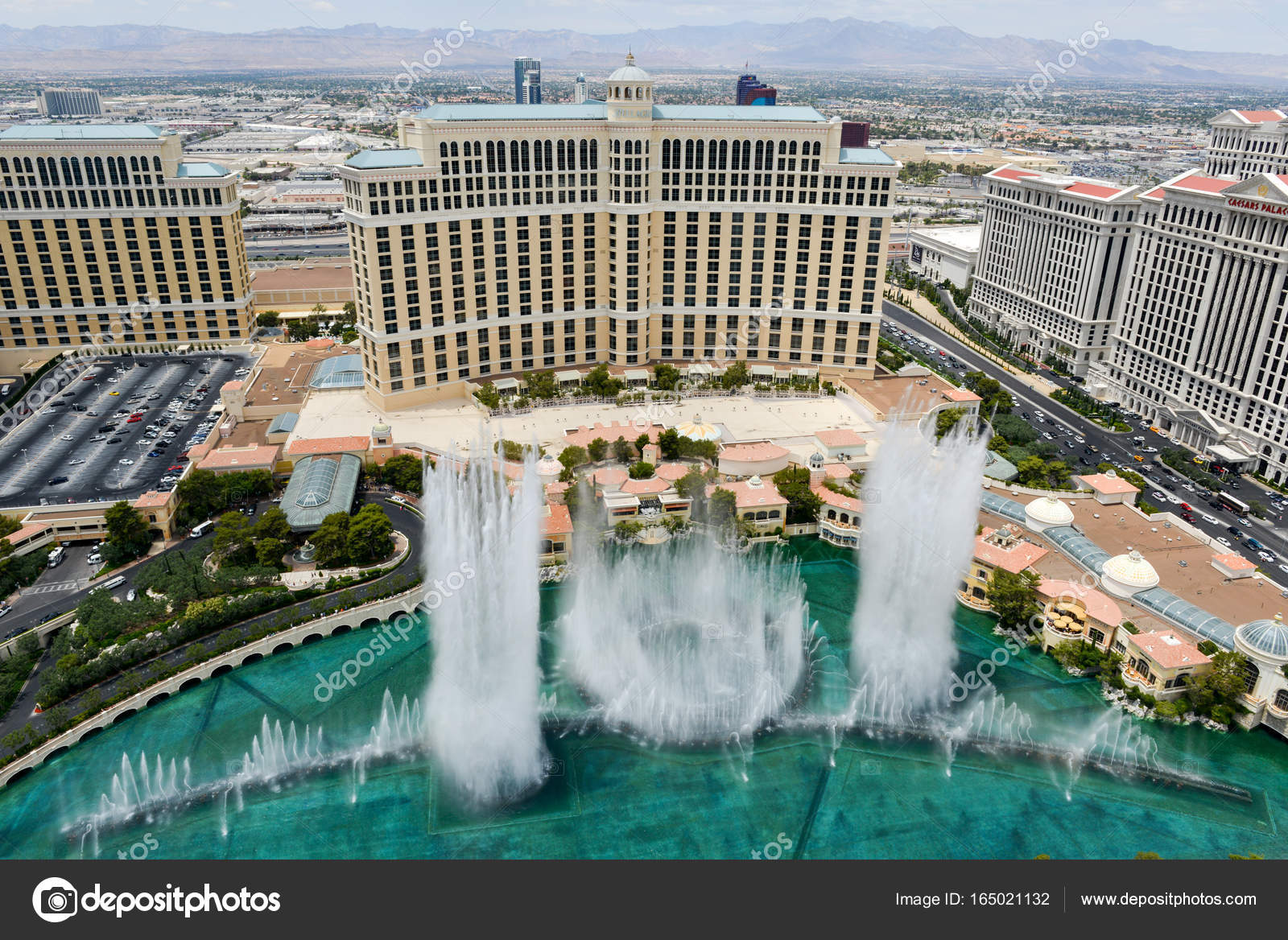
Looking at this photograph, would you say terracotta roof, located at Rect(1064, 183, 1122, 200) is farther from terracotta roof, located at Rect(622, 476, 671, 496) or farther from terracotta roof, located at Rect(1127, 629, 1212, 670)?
terracotta roof, located at Rect(622, 476, 671, 496)

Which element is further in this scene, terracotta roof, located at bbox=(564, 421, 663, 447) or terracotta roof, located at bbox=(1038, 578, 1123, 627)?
terracotta roof, located at bbox=(564, 421, 663, 447)

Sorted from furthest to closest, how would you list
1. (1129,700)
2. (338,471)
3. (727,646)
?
1. (338,471)
2. (727,646)
3. (1129,700)

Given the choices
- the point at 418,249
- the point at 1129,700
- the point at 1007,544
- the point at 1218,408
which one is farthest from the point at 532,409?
the point at 1218,408

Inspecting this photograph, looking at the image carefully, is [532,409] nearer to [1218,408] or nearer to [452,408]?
[452,408]

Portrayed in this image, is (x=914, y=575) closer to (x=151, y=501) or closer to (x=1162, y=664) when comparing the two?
(x=1162, y=664)

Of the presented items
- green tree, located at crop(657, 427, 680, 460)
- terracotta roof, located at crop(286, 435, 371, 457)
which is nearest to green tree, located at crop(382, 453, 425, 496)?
terracotta roof, located at crop(286, 435, 371, 457)

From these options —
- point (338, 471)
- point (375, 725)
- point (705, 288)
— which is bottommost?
point (375, 725)

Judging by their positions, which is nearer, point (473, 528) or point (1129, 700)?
point (1129, 700)
